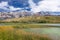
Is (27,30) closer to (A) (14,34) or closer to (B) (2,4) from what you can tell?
(A) (14,34)

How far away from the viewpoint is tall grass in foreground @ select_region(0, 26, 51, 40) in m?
1.82

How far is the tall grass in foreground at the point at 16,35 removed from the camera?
182 centimetres

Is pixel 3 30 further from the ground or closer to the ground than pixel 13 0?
closer to the ground

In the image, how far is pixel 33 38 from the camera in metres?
1.81

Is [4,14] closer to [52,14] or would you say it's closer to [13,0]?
[13,0]

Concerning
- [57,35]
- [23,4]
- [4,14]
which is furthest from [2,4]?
[57,35]

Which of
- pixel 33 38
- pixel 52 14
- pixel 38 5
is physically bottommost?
pixel 33 38

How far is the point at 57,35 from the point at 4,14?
0.74 metres

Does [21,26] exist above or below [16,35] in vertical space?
above

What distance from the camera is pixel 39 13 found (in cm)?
189

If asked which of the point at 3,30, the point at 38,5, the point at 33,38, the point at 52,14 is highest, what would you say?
the point at 38,5

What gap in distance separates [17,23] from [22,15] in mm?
125

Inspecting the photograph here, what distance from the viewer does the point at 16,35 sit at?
72.2 inches

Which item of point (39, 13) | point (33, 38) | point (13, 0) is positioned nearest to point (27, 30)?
point (33, 38)
